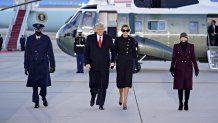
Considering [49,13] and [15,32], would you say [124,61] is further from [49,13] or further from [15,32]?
[49,13]

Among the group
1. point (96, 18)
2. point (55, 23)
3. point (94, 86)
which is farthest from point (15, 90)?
point (55, 23)

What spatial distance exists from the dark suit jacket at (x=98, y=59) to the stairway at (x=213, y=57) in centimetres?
896

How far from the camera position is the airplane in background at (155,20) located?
19734 millimetres

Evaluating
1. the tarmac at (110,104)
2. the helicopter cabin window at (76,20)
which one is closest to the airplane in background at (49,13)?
the helicopter cabin window at (76,20)

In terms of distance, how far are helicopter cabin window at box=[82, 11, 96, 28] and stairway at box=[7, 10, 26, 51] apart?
21.0 m

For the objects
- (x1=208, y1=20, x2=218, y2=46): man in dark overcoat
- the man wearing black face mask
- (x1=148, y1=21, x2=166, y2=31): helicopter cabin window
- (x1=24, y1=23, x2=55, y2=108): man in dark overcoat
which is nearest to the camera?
(x1=24, y1=23, x2=55, y2=108): man in dark overcoat

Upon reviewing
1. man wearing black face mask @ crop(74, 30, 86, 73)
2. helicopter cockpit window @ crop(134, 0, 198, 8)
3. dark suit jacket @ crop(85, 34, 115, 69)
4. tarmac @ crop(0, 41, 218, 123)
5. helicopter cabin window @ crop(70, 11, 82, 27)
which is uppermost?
helicopter cockpit window @ crop(134, 0, 198, 8)

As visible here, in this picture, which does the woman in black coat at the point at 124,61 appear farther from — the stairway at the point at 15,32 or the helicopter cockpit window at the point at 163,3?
the stairway at the point at 15,32

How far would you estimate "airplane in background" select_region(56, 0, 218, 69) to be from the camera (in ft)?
64.7

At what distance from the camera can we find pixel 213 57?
63.8 feet

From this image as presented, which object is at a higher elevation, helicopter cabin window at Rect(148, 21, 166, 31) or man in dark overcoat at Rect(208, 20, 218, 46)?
helicopter cabin window at Rect(148, 21, 166, 31)

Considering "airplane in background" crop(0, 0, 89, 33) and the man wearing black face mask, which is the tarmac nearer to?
the man wearing black face mask

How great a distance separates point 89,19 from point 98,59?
9.09 metres

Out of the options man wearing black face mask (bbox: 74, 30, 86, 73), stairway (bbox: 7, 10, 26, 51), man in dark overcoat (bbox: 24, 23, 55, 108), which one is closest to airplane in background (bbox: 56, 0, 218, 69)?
man wearing black face mask (bbox: 74, 30, 86, 73)
